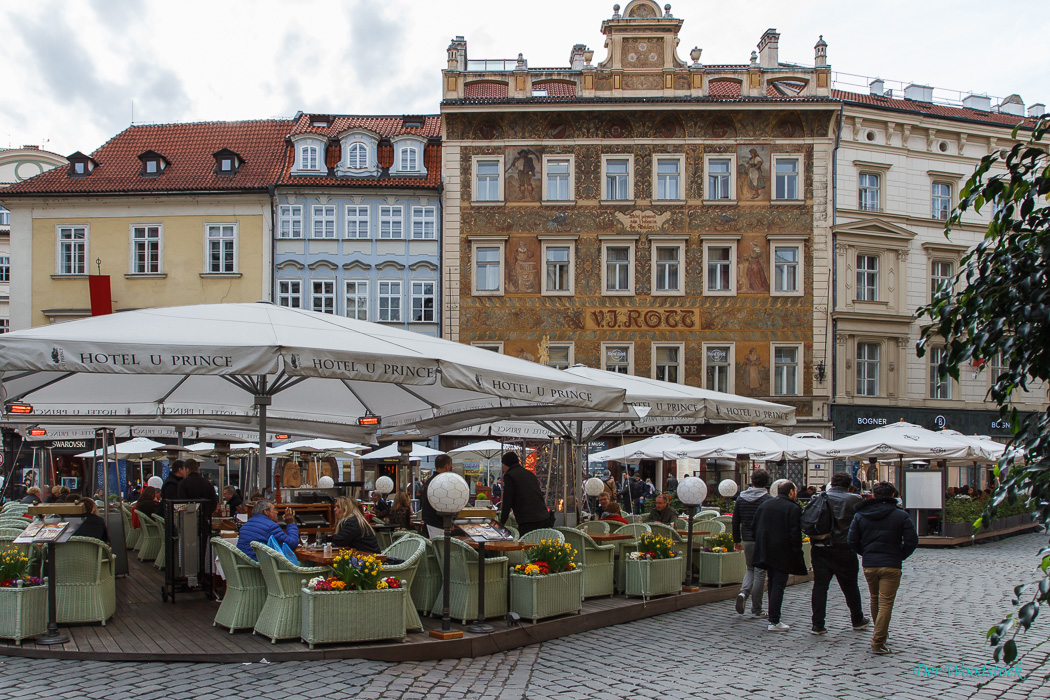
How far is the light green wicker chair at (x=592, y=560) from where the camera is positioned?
446 inches

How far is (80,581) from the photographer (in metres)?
8.80

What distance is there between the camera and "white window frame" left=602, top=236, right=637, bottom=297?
1346 inches

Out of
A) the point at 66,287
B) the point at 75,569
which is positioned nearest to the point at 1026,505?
the point at 75,569

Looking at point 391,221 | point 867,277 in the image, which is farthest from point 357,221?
point 867,277

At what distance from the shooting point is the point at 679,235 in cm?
3422

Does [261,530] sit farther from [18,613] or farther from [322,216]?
[322,216]

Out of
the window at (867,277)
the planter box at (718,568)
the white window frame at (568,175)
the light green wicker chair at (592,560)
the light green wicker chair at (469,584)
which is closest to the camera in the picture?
the light green wicker chair at (469,584)

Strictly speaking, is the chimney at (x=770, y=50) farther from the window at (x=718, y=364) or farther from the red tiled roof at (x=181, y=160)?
the red tiled roof at (x=181, y=160)

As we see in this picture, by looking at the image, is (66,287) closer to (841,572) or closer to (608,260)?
Result: (608,260)

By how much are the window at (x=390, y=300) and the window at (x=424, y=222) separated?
1.81 m

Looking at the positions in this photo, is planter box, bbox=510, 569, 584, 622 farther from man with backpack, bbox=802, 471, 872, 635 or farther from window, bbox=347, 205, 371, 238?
window, bbox=347, 205, 371, 238

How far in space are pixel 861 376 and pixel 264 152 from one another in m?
22.3

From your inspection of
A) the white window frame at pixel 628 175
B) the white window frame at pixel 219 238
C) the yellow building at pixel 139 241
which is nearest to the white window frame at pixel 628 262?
the white window frame at pixel 628 175

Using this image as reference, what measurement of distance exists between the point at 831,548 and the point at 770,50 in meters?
29.2
